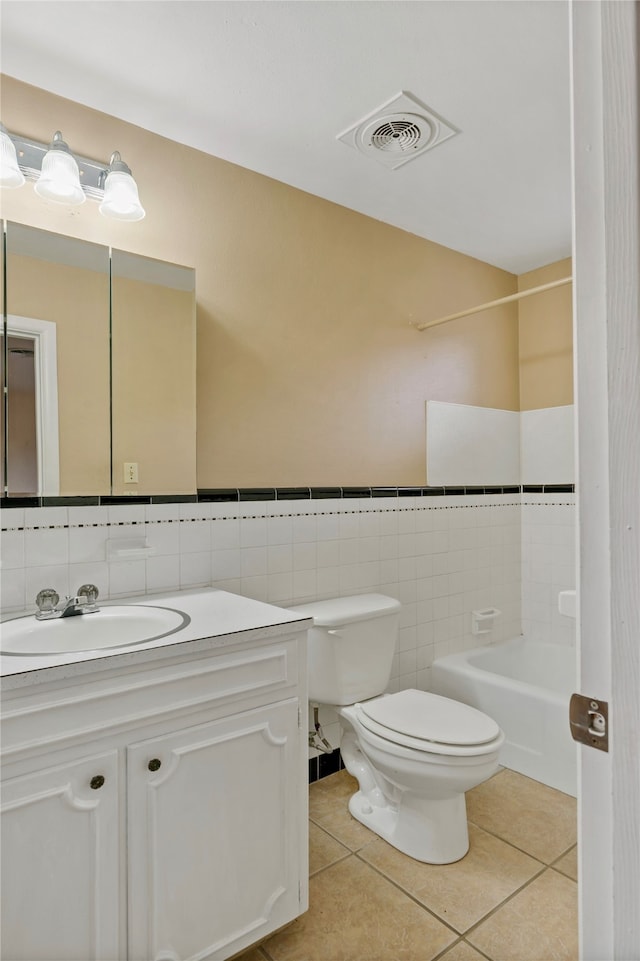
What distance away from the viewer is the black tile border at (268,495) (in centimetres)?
162

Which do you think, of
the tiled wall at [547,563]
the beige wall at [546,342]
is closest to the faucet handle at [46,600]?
the tiled wall at [547,563]

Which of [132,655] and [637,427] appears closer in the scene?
[637,427]

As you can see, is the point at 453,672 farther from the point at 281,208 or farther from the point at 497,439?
the point at 281,208

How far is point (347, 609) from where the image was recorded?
204cm

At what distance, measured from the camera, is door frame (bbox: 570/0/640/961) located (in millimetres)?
540

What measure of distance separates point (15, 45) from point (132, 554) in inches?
57.1

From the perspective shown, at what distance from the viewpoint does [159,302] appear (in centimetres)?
183

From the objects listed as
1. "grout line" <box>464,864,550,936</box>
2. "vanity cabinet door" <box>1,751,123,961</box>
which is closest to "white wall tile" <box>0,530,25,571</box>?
"vanity cabinet door" <box>1,751,123,961</box>

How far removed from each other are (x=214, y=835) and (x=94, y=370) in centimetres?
132

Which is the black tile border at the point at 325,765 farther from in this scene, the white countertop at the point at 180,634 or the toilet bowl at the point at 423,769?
the white countertop at the point at 180,634

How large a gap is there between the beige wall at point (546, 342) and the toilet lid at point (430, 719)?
5.93 feet

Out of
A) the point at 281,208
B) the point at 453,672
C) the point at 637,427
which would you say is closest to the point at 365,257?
the point at 281,208

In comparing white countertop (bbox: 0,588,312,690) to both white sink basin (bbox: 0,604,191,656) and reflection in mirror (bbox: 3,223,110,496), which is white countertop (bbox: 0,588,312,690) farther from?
reflection in mirror (bbox: 3,223,110,496)

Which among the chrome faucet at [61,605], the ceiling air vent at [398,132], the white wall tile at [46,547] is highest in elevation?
the ceiling air vent at [398,132]
